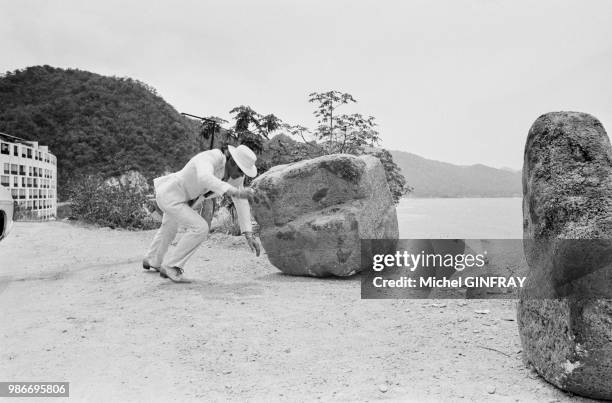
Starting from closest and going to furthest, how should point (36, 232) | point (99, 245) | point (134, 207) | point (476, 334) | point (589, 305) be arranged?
point (589, 305) → point (476, 334) → point (99, 245) → point (36, 232) → point (134, 207)

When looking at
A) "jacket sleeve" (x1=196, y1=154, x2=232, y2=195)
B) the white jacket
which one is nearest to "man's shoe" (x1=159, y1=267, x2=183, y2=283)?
the white jacket

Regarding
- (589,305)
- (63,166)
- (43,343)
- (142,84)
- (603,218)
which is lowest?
(43,343)

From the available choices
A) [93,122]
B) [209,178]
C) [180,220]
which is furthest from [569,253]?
[93,122]

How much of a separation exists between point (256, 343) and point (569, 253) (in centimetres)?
243

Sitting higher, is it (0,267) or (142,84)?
(142,84)

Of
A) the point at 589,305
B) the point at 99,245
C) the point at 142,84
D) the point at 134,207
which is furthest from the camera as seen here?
the point at 142,84

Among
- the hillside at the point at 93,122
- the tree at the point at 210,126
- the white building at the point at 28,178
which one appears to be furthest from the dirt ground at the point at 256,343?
the hillside at the point at 93,122

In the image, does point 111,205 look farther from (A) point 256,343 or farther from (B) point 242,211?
Result: (A) point 256,343

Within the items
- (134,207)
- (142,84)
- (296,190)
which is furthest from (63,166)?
(296,190)

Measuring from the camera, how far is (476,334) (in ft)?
13.8

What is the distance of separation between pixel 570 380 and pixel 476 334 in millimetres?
Answer: 1234

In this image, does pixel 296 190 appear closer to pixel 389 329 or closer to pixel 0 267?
pixel 389 329

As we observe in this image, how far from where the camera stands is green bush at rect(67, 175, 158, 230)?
14422mm

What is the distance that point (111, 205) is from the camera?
48.0 feet
